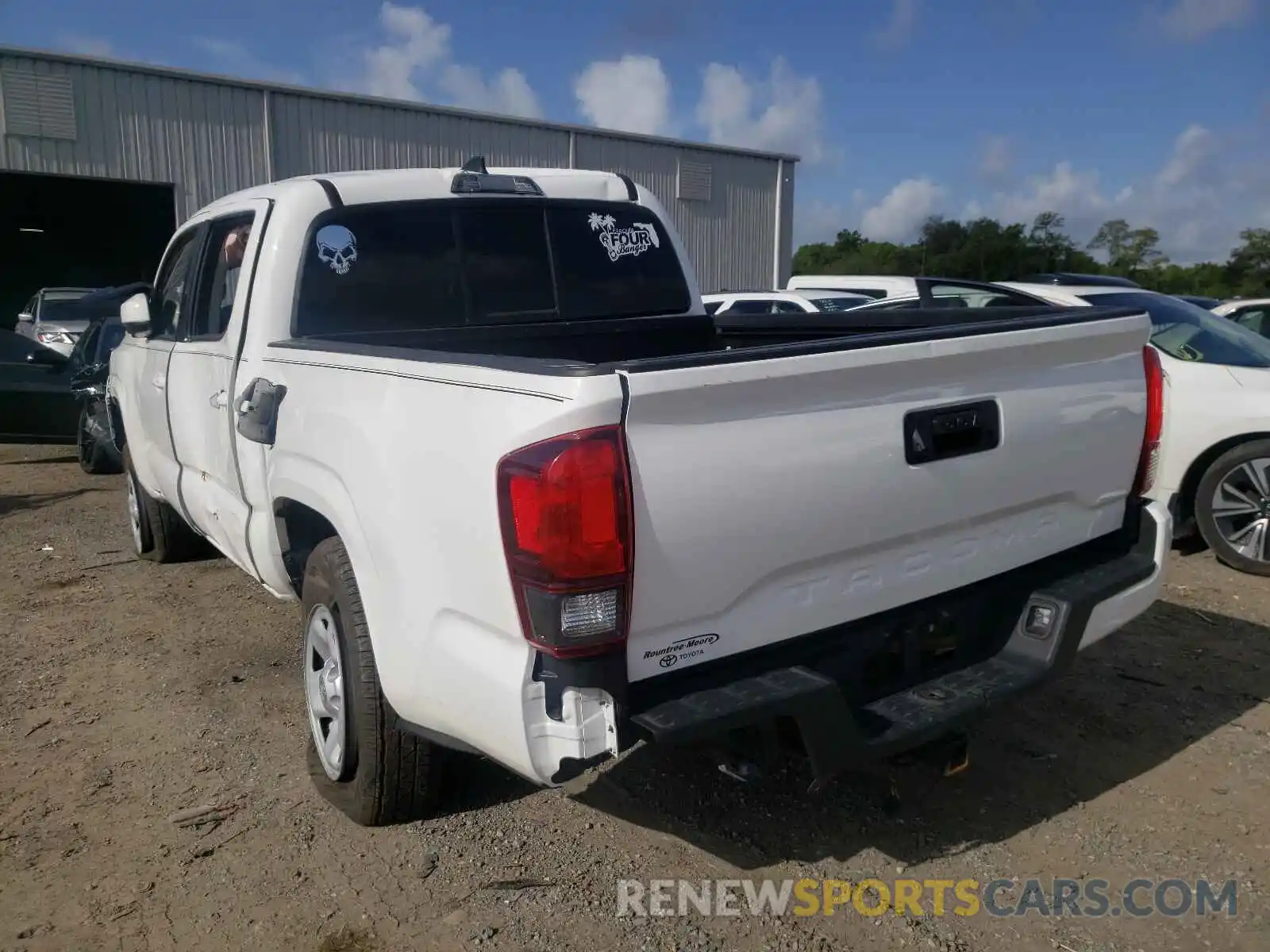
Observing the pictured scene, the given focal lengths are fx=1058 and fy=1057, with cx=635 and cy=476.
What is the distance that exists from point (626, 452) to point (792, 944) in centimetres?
140

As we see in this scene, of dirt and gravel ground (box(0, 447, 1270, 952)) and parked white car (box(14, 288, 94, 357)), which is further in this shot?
parked white car (box(14, 288, 94, 357))

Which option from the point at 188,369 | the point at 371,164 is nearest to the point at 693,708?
the point at 188,369

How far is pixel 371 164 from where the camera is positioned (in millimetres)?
18562

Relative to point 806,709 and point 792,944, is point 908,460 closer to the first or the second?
point 806,709

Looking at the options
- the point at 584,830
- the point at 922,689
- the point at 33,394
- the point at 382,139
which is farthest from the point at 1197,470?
the point at 382,139

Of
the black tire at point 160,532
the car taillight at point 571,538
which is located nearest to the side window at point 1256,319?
the black tire at point 160,532

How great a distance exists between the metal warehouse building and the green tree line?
1513 centimetres

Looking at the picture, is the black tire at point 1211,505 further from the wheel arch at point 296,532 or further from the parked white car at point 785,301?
the wheel arch at point 296,532

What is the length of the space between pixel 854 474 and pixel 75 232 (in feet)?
104

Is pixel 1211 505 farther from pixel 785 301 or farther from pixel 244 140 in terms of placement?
pixel 244 140

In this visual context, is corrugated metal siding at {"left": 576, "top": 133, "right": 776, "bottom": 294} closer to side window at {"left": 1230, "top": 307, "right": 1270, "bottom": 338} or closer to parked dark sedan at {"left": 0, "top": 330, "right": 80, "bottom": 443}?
parked dark sedan at {"left": 0, "top": 330, "right": 80, "bottom": 443}

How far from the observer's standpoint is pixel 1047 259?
144 feet

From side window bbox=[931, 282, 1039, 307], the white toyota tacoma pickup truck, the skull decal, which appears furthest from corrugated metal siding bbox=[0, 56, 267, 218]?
the skull decal

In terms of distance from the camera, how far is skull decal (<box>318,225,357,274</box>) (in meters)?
3.85
